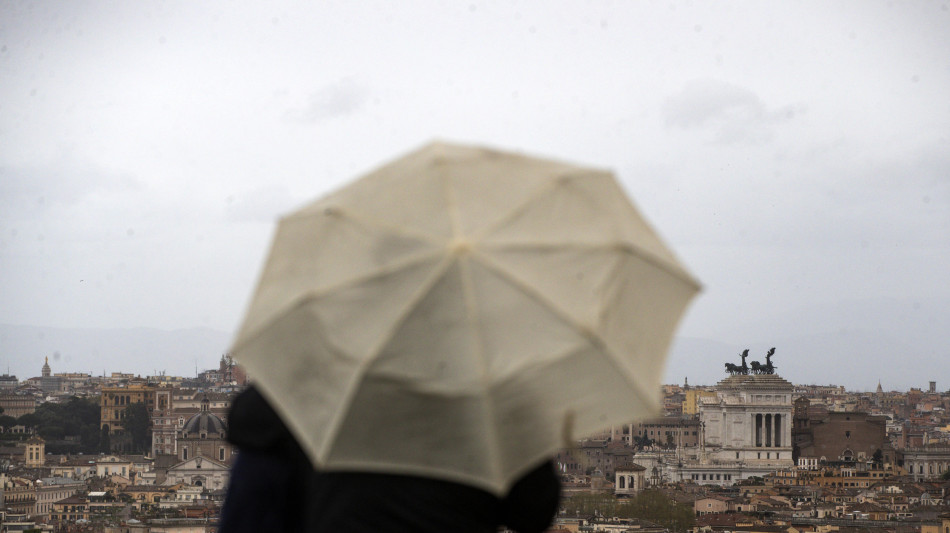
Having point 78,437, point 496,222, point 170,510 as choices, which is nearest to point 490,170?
point 496,222

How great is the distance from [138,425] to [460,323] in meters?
60.8

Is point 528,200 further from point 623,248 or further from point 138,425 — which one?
point 138,425

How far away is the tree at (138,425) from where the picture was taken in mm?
60344

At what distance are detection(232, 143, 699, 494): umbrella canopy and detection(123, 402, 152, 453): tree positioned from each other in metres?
60.3

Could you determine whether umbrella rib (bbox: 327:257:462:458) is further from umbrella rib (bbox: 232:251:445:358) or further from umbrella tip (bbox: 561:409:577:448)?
umbrella tip (bbox: 561:409:577:448)

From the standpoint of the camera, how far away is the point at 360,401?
5.27 feet

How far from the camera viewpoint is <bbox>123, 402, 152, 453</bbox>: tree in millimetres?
60344

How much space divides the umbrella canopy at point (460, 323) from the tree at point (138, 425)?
198 ft

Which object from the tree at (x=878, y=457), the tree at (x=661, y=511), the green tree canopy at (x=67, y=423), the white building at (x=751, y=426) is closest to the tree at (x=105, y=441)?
the green tree canopy at (x=67, y=423)

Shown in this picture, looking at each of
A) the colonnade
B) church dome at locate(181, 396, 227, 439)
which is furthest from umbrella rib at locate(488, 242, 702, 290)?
the colonnade

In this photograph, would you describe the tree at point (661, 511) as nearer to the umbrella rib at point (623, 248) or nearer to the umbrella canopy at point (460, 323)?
the umbrella rib at point (623, 248)

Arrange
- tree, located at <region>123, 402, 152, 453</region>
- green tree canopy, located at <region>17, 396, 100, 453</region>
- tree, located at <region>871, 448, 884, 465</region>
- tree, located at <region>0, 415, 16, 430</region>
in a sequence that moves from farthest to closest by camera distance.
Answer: tree, located at <region>123, 402, 152, 453</region>, green tree canopy, located at <region>17, 396, 100, 453</region>, tree, located at <region>871, 448, 884, 465</region>, tree, located at <region>0, 415, 16, 430</region>

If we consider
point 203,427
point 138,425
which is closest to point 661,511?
point 203,427

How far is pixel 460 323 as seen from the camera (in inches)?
61.4
